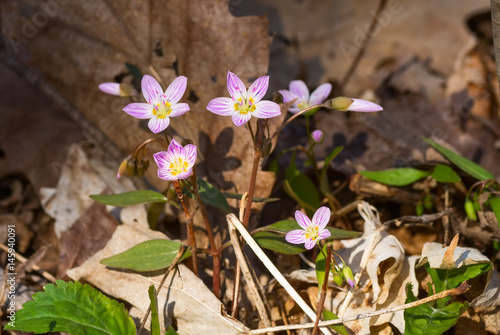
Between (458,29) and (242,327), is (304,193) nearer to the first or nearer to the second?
(242,327)

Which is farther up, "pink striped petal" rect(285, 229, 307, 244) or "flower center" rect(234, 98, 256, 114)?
"flower center" rect(234, 98, 256, 114)

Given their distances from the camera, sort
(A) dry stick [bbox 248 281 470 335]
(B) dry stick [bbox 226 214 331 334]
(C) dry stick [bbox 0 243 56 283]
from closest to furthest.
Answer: (A) dry stick [bbox 248 281 470 335] < (B) dry stick [bbox 226 214 331 334] < (C) dry stick [bbox 0 243 56 283]

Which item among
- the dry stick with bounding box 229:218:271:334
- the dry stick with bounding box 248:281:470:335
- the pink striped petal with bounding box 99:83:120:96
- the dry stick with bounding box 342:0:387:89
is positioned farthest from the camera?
the dry stick with bounding box 342:0:387:89

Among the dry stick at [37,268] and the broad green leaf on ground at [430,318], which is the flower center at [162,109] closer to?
the dry stick at [37,268]

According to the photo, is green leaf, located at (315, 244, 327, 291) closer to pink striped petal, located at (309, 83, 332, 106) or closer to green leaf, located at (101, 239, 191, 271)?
green leaf, located at (101, 239, 191, 271)

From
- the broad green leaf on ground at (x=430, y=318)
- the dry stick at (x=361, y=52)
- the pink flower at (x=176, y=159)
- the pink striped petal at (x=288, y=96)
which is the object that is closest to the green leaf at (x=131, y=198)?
the pink flower at (x=176, y=159)

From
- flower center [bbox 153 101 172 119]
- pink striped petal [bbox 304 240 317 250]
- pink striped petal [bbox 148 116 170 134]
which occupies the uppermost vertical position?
flower center [bbox 153 101 172 119]

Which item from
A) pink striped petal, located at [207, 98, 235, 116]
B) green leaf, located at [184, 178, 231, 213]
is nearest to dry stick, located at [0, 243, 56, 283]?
green leaf, located at [184, 178, 231, 213]
